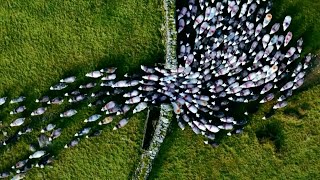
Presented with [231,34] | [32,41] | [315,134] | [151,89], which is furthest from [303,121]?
[32,41]

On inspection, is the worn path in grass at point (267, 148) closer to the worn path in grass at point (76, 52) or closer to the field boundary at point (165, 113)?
the field boundary at point (165, 113)

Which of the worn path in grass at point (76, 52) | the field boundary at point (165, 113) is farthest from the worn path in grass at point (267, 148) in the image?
the worn path in grass at point (76, 52)

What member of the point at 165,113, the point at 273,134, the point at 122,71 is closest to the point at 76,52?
the point at 122,71

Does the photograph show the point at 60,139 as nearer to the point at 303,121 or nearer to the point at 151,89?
the point at 151,89

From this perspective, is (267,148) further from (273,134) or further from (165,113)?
(165,113)

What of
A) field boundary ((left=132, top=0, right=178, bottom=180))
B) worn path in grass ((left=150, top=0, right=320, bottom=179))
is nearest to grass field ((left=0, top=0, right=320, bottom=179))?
worn path in grass ((left=150, top=0, right=320, bottom=179))
